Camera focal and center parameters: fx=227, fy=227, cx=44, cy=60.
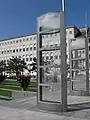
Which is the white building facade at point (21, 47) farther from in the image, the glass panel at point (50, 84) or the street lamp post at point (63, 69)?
the street lamp post at point (63, 69)

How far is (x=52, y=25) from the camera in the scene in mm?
10391

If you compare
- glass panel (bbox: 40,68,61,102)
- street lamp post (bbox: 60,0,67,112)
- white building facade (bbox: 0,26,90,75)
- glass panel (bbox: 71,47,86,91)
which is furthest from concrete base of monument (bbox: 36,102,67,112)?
white building facade (bbox: 0,26,90,75)

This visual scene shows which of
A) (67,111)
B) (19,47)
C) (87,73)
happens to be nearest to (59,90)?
(67,111)

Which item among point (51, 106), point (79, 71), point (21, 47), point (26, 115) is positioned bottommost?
point (26, 115)

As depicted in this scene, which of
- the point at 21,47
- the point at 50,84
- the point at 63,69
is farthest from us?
the point at 21,47

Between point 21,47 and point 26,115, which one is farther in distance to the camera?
point 21,47

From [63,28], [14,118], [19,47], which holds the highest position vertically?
[19,47]

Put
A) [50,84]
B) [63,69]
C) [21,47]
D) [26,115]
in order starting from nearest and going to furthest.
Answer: [26,115]
[63,69]
[50,84]
[21,47]

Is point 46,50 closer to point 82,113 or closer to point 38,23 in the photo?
point 38,23

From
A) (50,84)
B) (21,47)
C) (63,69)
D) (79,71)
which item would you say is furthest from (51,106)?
(21,47)

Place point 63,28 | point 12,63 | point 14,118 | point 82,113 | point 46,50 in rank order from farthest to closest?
point 12,63 → point 46,50 → point 63,28 → point 82,113 → point 14,118

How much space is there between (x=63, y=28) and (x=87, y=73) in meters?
6.35

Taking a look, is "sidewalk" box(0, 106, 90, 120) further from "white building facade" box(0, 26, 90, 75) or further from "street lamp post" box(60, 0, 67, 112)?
"white building facade" box(0, 26, 90, 75)

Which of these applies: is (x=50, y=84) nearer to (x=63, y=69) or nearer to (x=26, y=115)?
(x=63, y=69)
